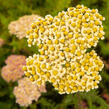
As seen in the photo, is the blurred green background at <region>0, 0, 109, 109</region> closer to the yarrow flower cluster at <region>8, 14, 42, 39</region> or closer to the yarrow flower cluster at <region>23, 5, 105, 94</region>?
the yarrow flower cluster at <region>8, 14, 42, 39</region>

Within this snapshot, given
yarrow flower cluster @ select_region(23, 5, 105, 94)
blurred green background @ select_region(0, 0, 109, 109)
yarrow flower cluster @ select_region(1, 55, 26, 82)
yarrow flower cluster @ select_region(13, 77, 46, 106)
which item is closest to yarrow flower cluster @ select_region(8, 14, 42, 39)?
blurred green background @ select_region(0, 0, 109, 109)

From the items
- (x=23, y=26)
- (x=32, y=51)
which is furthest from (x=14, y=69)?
(x=23, y=26)

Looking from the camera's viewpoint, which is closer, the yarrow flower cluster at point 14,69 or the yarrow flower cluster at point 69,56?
the yarrow flower cluster at point 69,56

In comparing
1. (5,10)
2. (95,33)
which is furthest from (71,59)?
(5,10)

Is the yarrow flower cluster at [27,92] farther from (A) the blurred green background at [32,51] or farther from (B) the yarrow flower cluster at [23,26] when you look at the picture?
(B) the yarrow flower cluster at [23,26]

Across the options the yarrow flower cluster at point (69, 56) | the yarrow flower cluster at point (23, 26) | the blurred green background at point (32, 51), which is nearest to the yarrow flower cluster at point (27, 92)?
the blurred green background at point (32, 51)

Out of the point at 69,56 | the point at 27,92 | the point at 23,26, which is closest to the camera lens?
the point at 69,56

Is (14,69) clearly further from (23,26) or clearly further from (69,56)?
(69,56)
